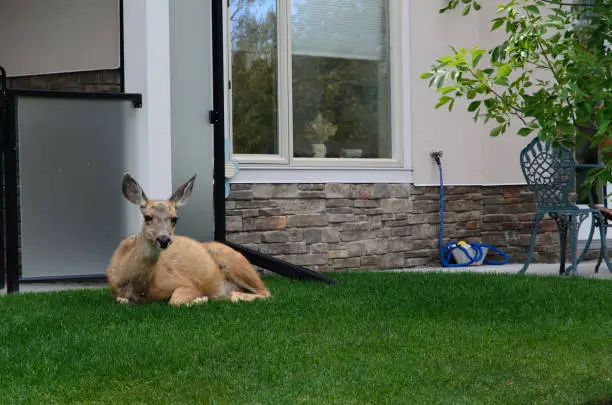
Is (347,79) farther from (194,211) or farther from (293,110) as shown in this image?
(194,211)

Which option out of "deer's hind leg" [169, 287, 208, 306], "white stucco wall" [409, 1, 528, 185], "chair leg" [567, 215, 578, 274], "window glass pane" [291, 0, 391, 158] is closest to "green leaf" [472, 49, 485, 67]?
"deer's hind leg" [169, 287, 208, 306]

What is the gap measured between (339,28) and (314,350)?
562 cm

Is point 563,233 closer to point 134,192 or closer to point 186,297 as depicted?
point 186,297

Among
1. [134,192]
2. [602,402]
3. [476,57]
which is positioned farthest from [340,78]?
[602,402]

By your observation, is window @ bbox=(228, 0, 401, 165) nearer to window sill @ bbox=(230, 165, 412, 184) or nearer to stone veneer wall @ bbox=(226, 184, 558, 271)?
window sill @ bbox=(230, 165, 412, 184)

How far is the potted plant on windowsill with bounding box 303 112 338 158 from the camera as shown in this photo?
9375mm

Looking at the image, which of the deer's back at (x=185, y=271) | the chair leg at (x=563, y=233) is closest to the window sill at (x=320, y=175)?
the chair leg at (x=563, y=233)

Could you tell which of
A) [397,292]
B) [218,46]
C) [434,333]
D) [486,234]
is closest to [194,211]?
[218,46]

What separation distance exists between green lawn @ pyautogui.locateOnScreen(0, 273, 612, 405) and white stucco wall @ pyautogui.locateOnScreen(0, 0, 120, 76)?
9.83 feet

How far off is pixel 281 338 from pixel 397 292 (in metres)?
2.15

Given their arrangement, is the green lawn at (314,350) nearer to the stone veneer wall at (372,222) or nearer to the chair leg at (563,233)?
the chair leg at (563,233)

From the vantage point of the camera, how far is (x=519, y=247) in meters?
10.4

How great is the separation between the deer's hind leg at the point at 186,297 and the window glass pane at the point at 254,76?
2886mm

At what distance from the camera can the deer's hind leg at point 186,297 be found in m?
5.96
